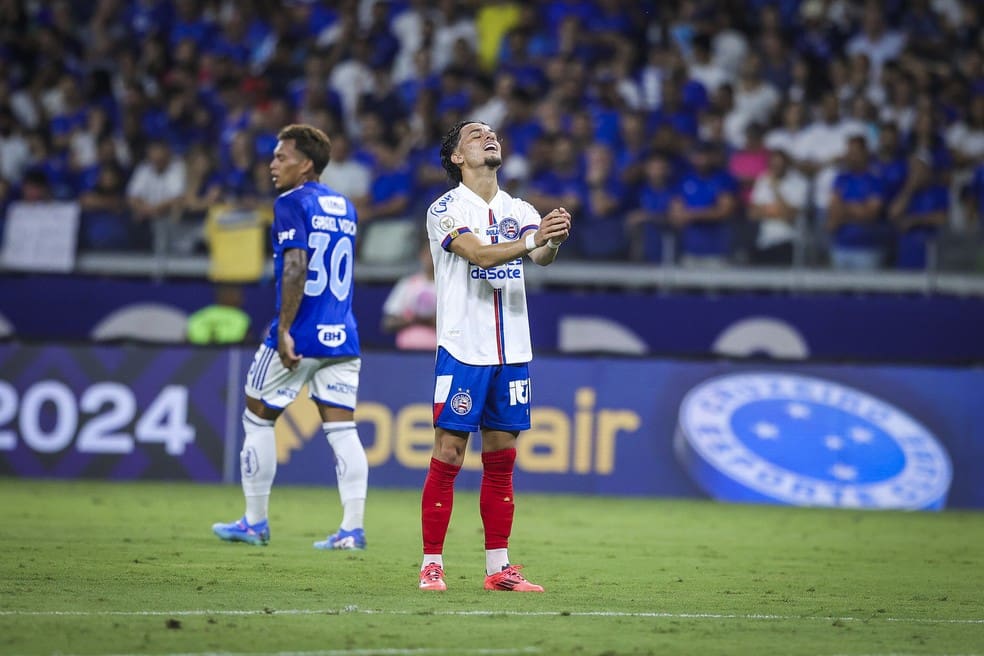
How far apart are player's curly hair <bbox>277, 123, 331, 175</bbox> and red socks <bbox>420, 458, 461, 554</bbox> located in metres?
2.60

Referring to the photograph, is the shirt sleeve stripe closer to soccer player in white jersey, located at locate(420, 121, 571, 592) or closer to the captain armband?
soccer player in white jersey, located at locate(420, 121, 571, 592)

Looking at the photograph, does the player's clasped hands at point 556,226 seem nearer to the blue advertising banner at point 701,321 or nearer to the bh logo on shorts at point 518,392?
the bh logo on shorts at point 518,392

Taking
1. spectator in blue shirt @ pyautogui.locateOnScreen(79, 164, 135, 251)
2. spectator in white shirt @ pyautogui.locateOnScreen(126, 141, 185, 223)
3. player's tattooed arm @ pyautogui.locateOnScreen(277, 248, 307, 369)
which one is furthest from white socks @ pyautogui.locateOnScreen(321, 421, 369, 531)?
spectator in white shirt @ pyautogui.locateOnScreen(126, 141, 185, 223)

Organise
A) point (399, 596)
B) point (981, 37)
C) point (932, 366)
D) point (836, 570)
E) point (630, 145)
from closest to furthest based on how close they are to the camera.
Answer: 1. point (399, 596)
2. point (836, 570)
3. point (932, 366)
4. point (630, 145)
5. point (981, 37)

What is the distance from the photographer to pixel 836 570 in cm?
913

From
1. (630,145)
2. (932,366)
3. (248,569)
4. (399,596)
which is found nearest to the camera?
(399,596)

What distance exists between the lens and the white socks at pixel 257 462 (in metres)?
9.55

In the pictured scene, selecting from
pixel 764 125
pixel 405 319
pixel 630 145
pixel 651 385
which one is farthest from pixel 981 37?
pixel 405 319

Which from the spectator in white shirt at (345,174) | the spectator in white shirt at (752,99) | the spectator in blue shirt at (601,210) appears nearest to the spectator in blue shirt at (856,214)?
the spectator in white shirt at (752,99)

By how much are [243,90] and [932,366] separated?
30.4 ft

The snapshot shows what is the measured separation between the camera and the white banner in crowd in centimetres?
1606

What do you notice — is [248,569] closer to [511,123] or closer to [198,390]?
[198,390]

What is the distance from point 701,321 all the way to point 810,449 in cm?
230

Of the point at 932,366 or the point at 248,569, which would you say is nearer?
the point at 248,569
